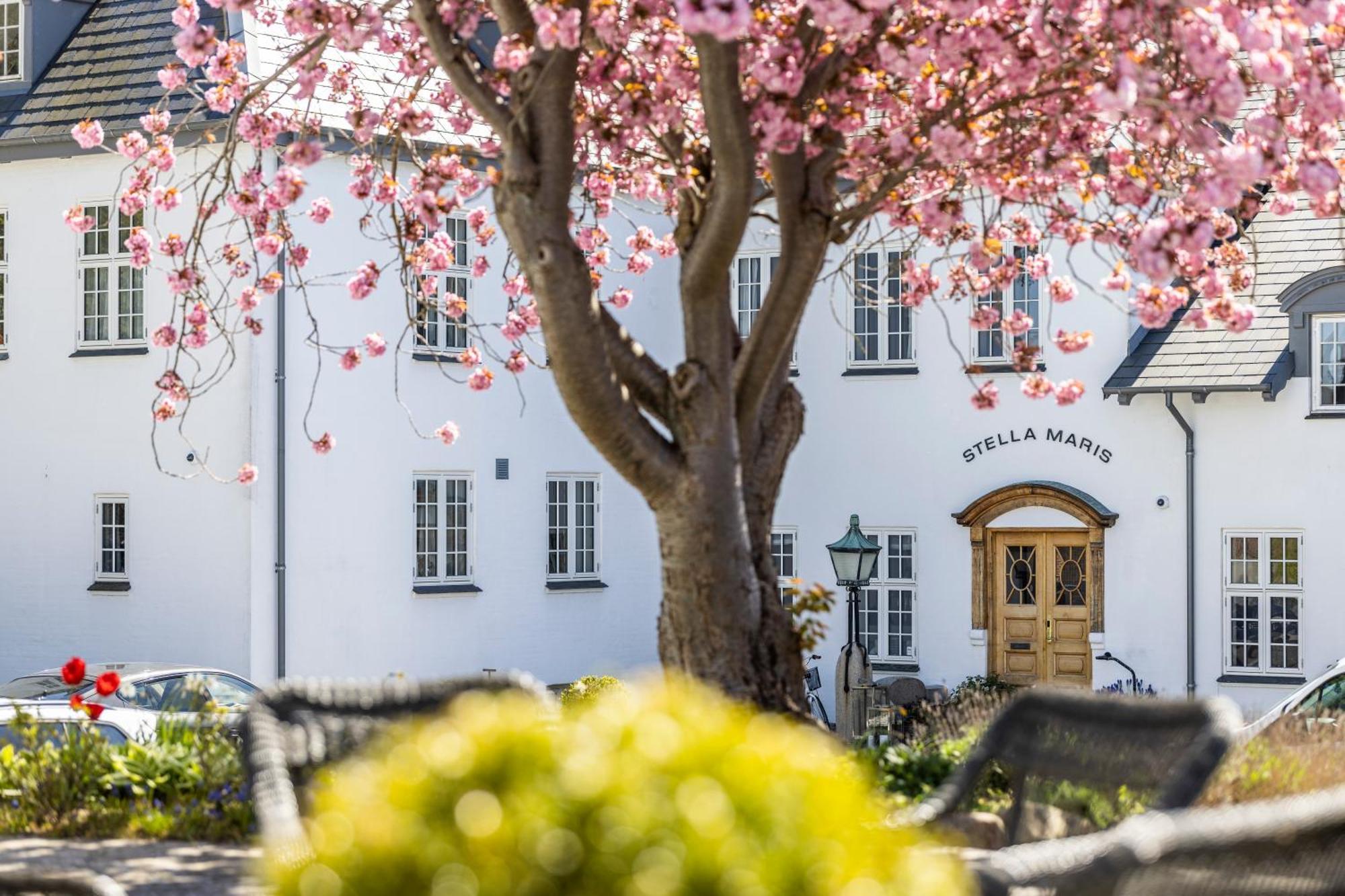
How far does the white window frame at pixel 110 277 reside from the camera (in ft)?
72.9

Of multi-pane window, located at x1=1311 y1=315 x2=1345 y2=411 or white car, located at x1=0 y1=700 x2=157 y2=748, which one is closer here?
white car, located at x1=0 y1=700 x2=157 y2=748

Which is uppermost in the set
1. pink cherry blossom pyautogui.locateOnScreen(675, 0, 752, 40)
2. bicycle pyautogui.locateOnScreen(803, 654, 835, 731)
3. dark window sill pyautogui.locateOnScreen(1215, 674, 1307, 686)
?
pink cherry blossom pyautogui.locateOnScreen(675, 0, 752, 40)

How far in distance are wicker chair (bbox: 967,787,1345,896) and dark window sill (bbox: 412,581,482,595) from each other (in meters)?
18.9

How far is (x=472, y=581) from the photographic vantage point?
23.5m

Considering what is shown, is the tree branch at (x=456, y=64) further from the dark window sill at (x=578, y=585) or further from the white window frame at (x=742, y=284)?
the white window frame at (x=742, y=284)

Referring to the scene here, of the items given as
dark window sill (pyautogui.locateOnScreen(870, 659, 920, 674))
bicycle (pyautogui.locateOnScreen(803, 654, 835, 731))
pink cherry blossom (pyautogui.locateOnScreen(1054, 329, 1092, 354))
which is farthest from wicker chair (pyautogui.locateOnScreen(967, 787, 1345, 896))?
dark window sill (pyautogui.locateOnScreen(870, 659, 920, 674))

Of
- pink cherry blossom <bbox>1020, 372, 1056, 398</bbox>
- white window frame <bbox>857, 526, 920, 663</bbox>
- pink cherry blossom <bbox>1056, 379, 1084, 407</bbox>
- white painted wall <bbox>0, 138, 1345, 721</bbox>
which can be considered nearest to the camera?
pink cherry blossom <bbox>1056, 379, 1084, 407</bbox>

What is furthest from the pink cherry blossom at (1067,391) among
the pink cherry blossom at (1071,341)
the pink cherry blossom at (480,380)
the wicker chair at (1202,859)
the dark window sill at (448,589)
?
the dark window sill at (448,589)

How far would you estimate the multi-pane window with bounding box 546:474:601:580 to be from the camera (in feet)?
80.8

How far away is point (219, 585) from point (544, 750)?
18813 millimetres

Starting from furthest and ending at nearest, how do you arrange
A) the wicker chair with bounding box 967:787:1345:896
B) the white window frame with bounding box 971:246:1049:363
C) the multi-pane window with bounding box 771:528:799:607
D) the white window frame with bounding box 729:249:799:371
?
the white window frame with bounding box 729:249:799:371 → the multi-pane window with bounding box 771:528:799:607 → the white window frame with bounding box 971:246:1049:363 → the wicker chair with bounding box 967:787:1345:896

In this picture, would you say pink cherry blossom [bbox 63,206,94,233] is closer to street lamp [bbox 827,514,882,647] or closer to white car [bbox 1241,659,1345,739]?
white car [bbox 1241,659,1345,739]

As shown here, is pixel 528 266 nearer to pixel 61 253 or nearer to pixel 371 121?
pixel 371 121

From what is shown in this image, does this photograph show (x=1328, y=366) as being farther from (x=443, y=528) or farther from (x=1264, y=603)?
(x=443, y=528)
